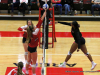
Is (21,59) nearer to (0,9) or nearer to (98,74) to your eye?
(98,74)

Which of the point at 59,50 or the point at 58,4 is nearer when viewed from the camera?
the point at 59,50

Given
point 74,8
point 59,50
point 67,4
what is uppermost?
point 67,4

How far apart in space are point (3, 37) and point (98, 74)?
17.2 feet

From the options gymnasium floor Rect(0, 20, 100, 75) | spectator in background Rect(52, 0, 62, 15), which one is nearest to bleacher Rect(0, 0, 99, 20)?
spectator in background Rect(52, 0, 62, 15)

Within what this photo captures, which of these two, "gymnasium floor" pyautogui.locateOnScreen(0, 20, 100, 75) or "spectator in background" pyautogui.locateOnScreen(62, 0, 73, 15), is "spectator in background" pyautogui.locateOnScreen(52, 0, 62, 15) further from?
"gymnasium floor" pyautogui.locateOnScreen(0, 20, 100, 75)

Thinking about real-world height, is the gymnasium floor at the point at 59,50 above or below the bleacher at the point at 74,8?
below

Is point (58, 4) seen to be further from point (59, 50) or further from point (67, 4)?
point (59, 50)

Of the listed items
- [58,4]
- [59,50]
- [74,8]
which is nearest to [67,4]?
[58,4]

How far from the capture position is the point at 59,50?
24.8 feet

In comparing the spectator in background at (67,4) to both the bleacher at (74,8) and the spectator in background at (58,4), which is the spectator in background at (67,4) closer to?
the spectator in background at (58,4)

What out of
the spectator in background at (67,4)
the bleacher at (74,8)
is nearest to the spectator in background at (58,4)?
the spectator in background at (67,4)

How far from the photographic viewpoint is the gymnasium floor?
5.66m

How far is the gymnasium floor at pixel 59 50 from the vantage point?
18.6ft

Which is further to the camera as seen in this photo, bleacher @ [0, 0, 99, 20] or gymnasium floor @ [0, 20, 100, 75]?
bleacher @ [0, 0, 99, 20]
